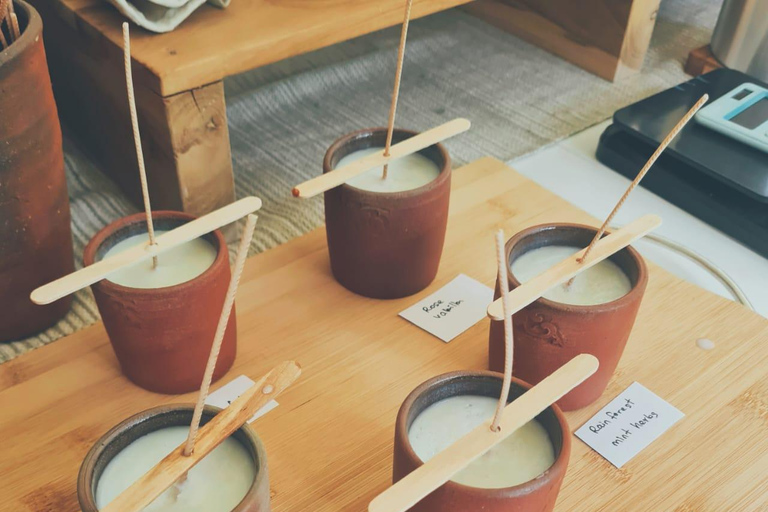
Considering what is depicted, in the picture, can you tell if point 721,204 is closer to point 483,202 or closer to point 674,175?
point 674,175

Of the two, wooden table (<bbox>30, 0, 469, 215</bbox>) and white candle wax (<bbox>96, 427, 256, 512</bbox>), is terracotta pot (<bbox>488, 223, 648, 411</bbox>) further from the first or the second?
wooden table (<bbox>30, 0, 469, 215</bbox>)

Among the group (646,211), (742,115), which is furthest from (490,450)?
(742,115)

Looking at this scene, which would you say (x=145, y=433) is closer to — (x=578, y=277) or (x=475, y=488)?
(x=475, y=488)

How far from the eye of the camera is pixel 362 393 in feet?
1.98

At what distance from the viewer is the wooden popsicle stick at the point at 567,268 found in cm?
50

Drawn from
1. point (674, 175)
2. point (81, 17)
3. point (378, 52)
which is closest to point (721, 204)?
point (674, 175)

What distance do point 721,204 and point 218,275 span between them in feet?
2.02

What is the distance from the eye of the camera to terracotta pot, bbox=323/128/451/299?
614 mm

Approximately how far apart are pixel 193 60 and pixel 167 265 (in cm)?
24

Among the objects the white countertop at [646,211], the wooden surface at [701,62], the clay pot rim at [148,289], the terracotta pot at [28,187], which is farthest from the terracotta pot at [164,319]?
the wooden surface at [701,62]

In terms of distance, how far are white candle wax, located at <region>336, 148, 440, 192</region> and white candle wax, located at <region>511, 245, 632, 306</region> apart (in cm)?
11

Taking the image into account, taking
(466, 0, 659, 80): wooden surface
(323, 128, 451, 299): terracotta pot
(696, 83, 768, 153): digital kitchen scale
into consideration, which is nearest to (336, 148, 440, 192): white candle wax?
(323, 128, 451, 299): terracotta pot

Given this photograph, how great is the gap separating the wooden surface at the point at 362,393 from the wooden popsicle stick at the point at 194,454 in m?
0.13

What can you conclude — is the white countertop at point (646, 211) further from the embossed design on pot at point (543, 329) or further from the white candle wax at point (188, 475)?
the white candle wax at point (188, 475)
